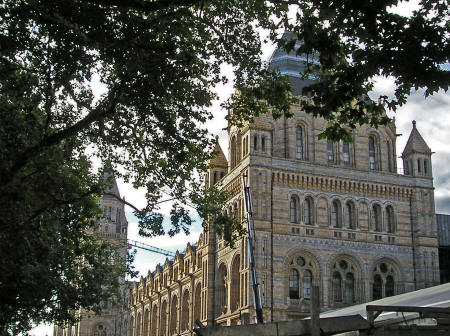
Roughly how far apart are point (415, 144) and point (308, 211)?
413 inches

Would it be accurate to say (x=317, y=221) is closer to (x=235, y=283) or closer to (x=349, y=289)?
(x=349, y=289)

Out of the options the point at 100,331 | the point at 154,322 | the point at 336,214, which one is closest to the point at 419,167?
the point at 336,214

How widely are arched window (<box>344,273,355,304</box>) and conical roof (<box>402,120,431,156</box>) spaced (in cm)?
1081

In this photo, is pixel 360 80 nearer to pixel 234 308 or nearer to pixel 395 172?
pixel 234 308

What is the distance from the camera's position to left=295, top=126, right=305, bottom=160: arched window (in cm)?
4584

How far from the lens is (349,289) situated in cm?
4412

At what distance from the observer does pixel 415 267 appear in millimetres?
45906

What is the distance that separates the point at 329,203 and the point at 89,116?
31.4 m

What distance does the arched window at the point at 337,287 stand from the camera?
143ft

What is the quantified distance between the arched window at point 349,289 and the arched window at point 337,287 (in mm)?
429

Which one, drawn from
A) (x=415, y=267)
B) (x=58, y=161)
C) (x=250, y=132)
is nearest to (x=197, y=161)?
(x=58, y=161)

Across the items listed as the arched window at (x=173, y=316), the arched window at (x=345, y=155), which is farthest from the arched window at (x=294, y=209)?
the arched window at (x=173, y=316)

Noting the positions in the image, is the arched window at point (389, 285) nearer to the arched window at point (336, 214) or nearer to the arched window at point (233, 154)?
the arched window at point (336, 214)

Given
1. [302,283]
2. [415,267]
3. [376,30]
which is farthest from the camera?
[415,267]
